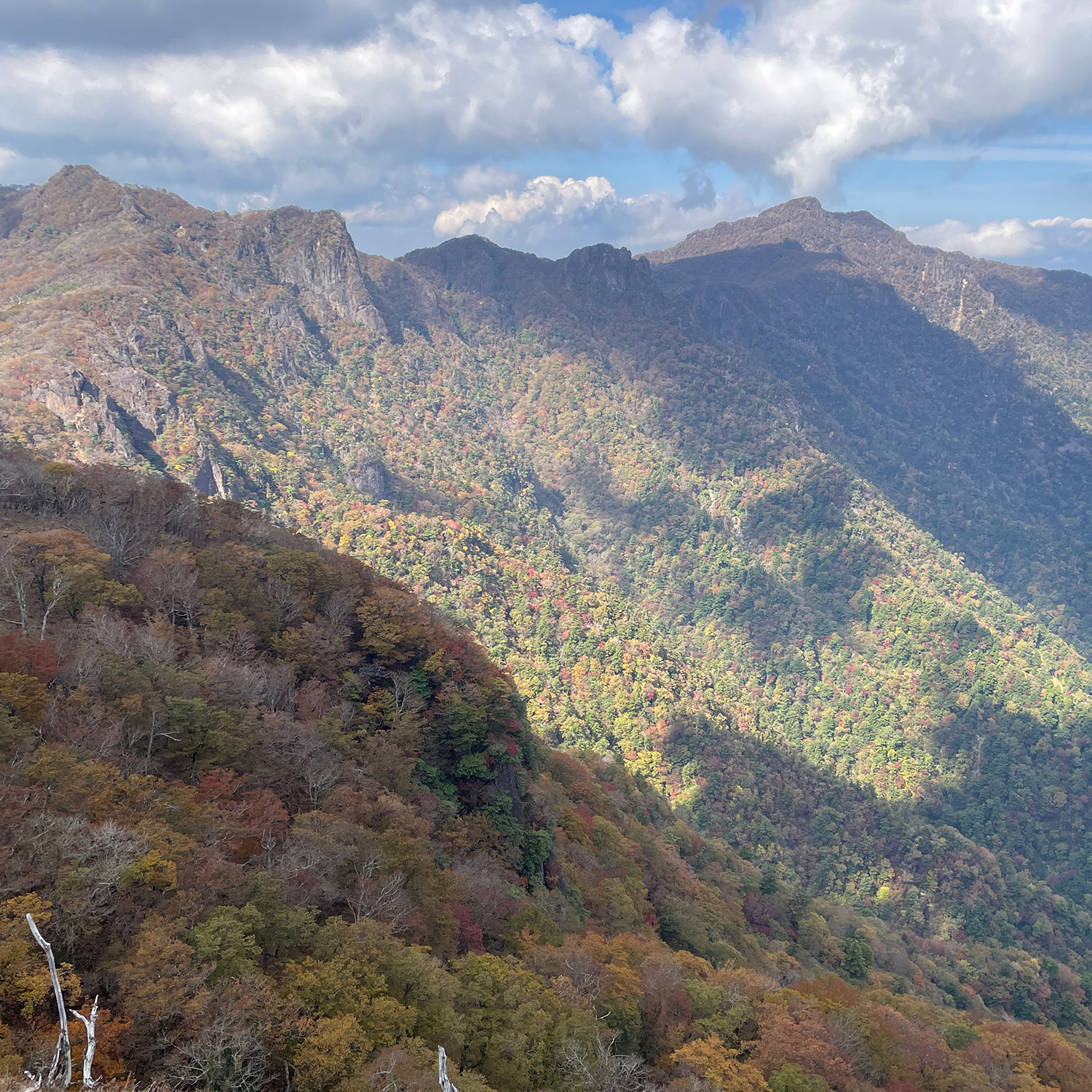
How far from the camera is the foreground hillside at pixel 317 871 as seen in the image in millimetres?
15930

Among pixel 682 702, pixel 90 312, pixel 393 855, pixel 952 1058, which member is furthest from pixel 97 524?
pixel 90 312

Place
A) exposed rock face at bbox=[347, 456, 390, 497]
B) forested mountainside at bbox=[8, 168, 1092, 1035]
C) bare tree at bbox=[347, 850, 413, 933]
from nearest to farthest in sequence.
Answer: bare tree at bbox=[347, 850, 413, 933]
forested mountainside at bbox=[8, 168, 1092, 1035]
exposed rock face at bbox=[347, 456, 390, 497]

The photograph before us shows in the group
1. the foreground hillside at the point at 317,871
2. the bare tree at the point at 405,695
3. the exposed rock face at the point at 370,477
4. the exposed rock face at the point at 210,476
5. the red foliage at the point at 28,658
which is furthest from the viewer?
the exposed rock face at the point at 370,477

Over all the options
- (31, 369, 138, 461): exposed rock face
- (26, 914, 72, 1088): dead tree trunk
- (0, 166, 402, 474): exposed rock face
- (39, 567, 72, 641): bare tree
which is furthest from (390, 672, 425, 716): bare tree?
(31, 369, 138, 461): exposed rock face

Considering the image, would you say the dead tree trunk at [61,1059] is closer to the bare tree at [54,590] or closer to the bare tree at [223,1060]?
the bare tree at [223,1060]

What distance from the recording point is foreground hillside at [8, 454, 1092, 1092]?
15930mm

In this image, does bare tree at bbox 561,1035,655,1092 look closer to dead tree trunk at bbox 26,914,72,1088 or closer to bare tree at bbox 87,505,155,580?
dead tree trunk at bbox 26,914,72,1088

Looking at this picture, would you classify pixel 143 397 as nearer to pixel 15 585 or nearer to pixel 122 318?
pixel 122 318

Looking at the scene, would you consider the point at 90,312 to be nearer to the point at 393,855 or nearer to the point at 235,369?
the point at 235,369

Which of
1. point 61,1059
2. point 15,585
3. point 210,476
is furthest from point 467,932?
point 210,476

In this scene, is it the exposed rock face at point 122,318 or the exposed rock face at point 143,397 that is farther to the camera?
the exposed rock face at point 143,397

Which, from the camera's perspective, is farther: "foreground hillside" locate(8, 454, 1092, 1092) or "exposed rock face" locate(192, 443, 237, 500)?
"exposed rock face" locate(192, 443, 237, 500)

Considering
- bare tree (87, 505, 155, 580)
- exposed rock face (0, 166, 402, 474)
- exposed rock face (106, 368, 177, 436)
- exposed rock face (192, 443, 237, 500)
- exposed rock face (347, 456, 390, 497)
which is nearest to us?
bare tree (87, 505, 155, 580)

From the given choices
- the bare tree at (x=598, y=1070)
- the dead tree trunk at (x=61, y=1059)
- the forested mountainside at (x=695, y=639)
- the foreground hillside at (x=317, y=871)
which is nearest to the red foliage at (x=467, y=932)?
the foreground hillside at (x=317, y=871)
